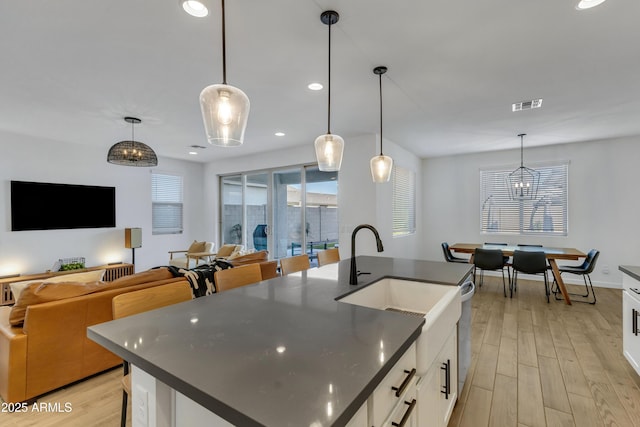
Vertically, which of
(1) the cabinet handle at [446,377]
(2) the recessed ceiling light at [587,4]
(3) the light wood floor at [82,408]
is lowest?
(3) the light wood floor at [82,408]

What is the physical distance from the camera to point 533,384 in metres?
2.30

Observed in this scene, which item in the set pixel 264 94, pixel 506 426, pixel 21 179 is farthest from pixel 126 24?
pixel 21 179

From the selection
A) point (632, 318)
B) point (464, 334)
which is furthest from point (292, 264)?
point (632, 318)

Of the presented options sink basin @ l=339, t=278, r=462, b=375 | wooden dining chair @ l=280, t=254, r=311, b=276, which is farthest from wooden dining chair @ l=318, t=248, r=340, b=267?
sink basin @ l=339, t=278, r=462, b=375

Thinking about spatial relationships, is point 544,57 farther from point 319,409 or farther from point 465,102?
point 319,409

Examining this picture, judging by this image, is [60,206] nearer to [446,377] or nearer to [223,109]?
[223,109]

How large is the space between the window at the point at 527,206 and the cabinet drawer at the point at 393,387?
5811mm

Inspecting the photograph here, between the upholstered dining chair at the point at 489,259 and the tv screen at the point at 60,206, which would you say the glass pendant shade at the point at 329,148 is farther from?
the tv screen at the point at 60,206

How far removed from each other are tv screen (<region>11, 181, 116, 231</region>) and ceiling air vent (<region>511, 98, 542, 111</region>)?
6.62 meters

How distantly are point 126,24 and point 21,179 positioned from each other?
14.1ft

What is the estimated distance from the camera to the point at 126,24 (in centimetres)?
200

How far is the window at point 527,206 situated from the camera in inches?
214

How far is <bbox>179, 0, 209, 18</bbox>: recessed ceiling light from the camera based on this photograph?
1754mm

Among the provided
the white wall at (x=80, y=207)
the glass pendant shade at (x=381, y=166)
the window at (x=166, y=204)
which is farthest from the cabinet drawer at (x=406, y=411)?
the window at (x=166, y=204)
